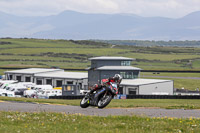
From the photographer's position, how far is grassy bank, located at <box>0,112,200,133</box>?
14.5 meters

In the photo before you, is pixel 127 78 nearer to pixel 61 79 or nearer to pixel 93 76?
pixel 93 76

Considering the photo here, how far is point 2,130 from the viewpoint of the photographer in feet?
46.4

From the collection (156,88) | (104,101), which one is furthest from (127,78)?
(104,101)

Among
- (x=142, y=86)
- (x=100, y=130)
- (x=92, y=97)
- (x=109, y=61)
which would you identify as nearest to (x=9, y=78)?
(x=109, y=61)

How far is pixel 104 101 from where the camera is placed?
20812 mm

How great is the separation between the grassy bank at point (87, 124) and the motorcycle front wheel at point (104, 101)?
300cm

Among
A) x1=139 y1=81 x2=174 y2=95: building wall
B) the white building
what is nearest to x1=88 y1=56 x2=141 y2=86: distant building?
the white building

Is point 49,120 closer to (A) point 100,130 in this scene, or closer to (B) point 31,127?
(B) point 31,127

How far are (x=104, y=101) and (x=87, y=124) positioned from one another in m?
5.09

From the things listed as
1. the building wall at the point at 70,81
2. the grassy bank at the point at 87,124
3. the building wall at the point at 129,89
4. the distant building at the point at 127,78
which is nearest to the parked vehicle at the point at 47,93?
the building wall at the point at 129,89

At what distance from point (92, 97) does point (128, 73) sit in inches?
2394

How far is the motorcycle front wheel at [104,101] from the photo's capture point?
2065cm

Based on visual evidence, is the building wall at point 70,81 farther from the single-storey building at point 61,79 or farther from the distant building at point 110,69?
the distant building at point 110,69

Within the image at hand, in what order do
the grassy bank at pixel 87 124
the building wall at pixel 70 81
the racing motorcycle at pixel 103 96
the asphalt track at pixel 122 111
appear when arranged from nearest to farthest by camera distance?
1. the grassy bank at pixel 87 124
2. the racing motorcycle at pixel 103 96
3. the asphalt track at pixel 122 111
4. the building wall at pixel 70 81
